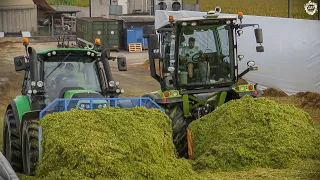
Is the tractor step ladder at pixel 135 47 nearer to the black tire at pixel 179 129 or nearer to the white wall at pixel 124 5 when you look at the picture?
the white wall at pixel 124 5

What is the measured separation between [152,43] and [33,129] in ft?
9.96

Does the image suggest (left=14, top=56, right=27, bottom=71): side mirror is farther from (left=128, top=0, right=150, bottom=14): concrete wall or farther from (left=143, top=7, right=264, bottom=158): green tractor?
(left=128, top=0, right=150, bottom=14): concrete wall

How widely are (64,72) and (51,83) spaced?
267mm

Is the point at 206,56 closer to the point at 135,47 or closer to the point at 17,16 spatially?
the point at 135,47

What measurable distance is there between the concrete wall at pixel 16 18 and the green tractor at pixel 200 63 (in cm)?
3008

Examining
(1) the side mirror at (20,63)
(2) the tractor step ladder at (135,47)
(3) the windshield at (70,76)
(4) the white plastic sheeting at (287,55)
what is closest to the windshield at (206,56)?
(3) the windshield at (70,76)

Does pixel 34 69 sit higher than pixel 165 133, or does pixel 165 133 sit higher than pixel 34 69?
pixel 34 69

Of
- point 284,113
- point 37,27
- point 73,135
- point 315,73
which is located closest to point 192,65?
point 284,113

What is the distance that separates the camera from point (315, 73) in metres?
17.7

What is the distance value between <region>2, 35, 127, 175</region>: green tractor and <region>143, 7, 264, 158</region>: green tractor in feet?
3.93

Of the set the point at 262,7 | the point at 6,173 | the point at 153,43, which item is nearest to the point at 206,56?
the point at 153,43

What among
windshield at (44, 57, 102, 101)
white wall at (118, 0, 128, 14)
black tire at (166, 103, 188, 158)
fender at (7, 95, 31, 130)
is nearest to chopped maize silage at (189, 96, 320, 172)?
black tire at (166, 103, 188, 158)

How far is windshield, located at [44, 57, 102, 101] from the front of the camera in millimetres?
10406

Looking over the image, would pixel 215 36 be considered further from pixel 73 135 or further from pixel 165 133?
pixel 73 135
